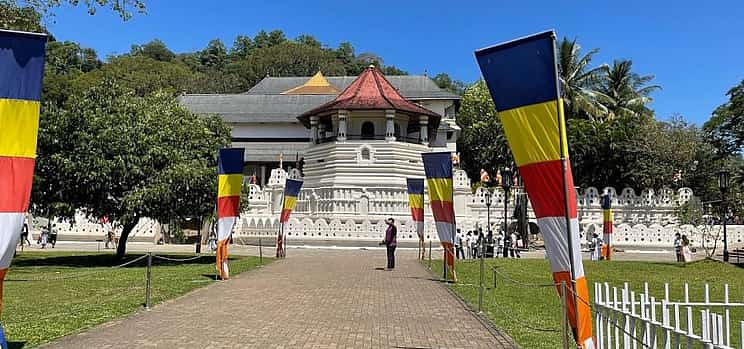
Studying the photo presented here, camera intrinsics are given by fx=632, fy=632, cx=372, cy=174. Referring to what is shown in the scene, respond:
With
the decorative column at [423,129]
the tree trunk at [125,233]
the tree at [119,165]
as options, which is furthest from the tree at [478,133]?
the tree trunk at [125,233]

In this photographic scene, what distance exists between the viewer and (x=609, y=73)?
173 ft

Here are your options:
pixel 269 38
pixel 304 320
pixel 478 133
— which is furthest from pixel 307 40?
pixel 304 320

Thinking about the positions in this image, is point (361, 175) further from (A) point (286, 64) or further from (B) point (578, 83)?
(A) point (286, 64)

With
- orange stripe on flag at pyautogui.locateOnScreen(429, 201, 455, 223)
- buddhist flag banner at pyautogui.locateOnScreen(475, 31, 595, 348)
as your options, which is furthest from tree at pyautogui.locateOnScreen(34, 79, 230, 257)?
buddhist flag banner at pyautogui.locateOnScreen(475, 31, 595, 348)

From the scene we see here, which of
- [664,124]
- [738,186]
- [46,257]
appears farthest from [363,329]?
[664,124]

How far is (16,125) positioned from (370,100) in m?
39.0

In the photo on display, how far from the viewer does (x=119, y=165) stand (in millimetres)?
19547

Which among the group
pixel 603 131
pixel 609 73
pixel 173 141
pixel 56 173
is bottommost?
pixel 56 173

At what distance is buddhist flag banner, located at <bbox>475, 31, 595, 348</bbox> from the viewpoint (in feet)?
19.6

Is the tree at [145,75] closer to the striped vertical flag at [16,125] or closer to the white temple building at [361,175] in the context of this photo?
Answer: the white temple building at [361,175]

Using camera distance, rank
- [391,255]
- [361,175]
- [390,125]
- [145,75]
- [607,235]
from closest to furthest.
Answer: [391,255], [607,235], [361,175], [390,125], [145,75]

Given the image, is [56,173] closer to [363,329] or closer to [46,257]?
[46,257]

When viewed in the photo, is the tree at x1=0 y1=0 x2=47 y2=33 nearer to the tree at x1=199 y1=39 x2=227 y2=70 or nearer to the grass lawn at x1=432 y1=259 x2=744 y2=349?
the grass lawn at x1=432 y1=259 x2=744 y2=349

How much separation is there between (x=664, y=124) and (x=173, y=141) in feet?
120
